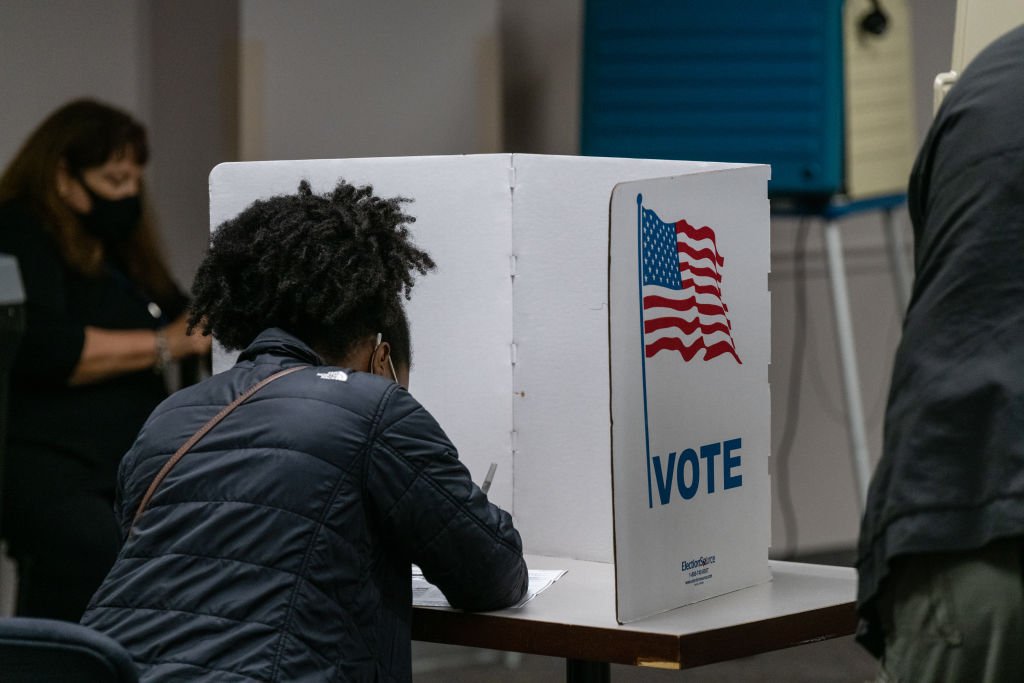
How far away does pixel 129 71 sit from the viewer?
132 inches

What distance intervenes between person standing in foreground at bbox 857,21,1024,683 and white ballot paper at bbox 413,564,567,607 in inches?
24.5

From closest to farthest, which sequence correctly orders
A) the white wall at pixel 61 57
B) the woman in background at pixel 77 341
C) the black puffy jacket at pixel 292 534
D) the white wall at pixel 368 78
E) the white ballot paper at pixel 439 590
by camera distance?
1. the black puffy jacket at pixel 292 534
2. the white ballot paper at pixel 439 590
3. the woman in background at pixel 77 341
4. the white wall at pixel 61 57
5. the white wall at pixel 368 78

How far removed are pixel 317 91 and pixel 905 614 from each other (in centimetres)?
272

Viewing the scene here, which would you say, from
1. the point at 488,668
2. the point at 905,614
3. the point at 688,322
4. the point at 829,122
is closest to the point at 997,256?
the point at 905,614

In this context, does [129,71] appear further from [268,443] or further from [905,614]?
[905,614]

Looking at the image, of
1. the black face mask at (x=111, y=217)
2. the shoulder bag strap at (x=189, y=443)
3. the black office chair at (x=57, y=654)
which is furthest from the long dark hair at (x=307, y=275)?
the black face mask at (x=111, y=217)

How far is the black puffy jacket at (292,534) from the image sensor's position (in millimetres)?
1272

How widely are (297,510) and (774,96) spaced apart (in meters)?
2.02

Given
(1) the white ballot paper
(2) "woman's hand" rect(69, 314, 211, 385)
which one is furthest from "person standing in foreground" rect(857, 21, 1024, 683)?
(2) "woman's hand" rect(69, 314, 211, 385)

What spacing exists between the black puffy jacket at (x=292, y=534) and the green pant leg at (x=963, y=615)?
54 cm

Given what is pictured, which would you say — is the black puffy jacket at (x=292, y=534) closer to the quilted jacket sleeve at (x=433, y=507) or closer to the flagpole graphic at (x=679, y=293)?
the quilted jacket sleeve at (x=433, y=507)

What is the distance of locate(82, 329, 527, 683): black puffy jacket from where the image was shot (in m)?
1.27

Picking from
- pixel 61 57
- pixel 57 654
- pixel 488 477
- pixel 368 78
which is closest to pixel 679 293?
pixel 488 477

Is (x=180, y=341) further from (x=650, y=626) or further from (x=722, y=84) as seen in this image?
(x=650, y=626)
